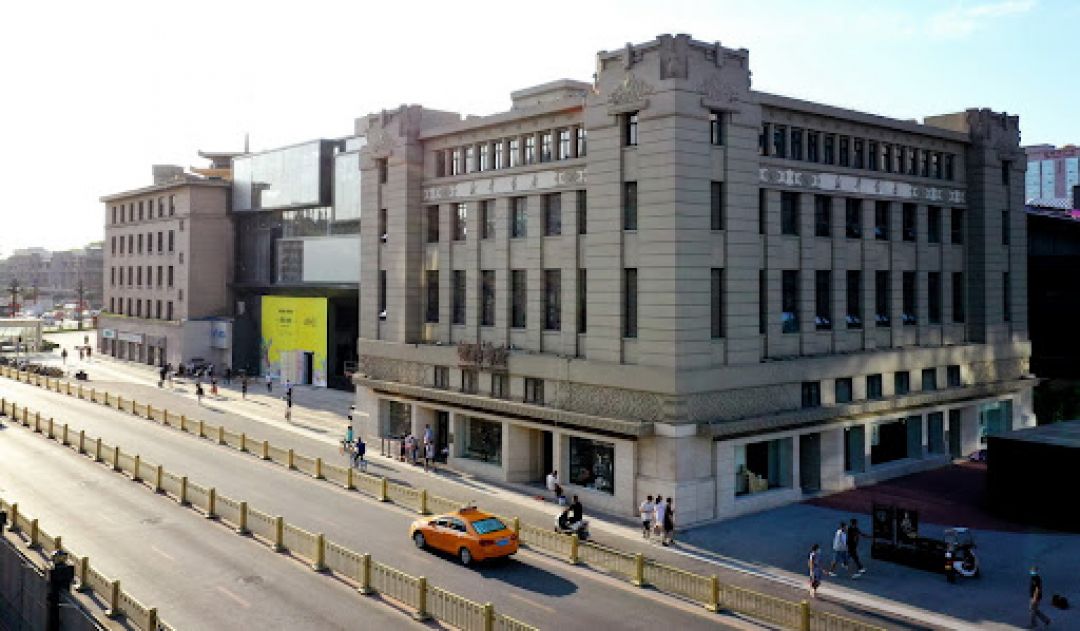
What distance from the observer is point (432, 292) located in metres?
46.5

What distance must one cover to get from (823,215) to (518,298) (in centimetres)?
1496

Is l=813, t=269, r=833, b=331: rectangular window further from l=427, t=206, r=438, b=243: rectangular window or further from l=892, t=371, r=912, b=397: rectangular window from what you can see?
l=427, t=206, r=438, b=243: rectangular window

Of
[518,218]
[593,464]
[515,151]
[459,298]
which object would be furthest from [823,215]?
[459,298]

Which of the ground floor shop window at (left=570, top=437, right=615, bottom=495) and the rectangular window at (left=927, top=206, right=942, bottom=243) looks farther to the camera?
the rectangular window at (left=927, top=206, right=942, bottom=243)

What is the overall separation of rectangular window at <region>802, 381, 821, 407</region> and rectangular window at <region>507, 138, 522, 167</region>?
16853mm

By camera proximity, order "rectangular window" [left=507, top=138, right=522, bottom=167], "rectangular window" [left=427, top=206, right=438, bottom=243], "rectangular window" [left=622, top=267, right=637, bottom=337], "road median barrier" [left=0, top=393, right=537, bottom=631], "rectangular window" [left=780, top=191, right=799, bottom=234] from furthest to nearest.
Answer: "rectangular window" [left=427, top=206, right=438, bottom=243], "rectangular window" [left=507, top=138, right=522, bottom=167], "rectangular window" [left=780, top=191, right=799, bottom=234], "rectangular window" [left=622, top=267, right=637, bottom=337], "road median barrier" [left=0, top=393, right=537, bottom=631]

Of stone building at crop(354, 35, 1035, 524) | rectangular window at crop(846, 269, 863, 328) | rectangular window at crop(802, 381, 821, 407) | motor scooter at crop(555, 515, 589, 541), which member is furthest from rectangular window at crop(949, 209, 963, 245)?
motor scooter at crop(555, 515, 589, 541)

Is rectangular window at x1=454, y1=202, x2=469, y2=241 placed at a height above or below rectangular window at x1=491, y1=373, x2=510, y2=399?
above

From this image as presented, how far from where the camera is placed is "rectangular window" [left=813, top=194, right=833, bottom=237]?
39719 mm

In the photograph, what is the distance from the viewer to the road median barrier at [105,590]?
20080 millimetres

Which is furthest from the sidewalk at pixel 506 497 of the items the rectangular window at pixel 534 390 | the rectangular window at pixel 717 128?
the rectangular window at pixel 717 128

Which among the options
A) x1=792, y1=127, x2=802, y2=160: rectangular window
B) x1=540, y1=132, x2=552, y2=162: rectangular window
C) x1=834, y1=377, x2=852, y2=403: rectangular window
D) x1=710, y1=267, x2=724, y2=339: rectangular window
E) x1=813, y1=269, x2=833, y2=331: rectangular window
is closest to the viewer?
x1=710, y1=267, x2=724, y2=339: rectangular window

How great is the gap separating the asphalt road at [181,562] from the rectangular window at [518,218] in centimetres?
1879

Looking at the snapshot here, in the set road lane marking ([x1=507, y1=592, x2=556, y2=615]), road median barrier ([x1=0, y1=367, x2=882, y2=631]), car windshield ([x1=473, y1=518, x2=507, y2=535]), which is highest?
car windshield ([x1=473, y1=518, x2=507, y2=535])
